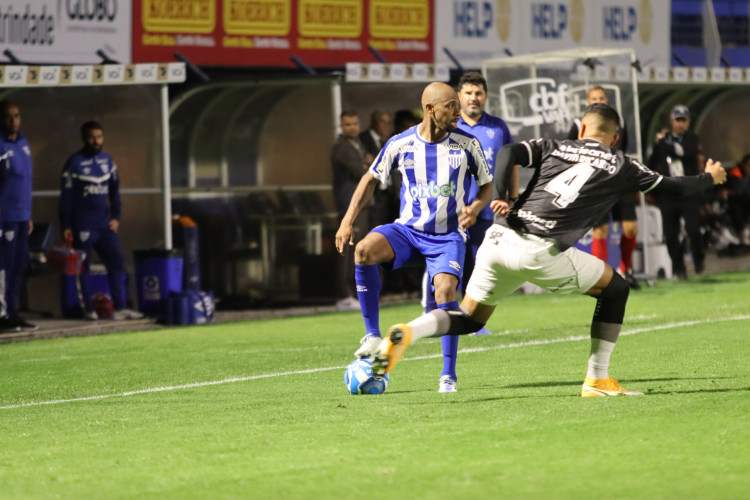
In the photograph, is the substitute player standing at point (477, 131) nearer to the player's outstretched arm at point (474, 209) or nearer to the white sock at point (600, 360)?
the player's outstretched arm at point (474, 209)

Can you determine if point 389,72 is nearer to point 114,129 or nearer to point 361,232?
point 361,232

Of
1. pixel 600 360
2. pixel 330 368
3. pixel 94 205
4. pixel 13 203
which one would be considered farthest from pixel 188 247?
pixel 600 360

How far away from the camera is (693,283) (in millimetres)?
17156

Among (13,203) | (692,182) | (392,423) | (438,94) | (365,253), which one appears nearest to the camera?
(392,423)

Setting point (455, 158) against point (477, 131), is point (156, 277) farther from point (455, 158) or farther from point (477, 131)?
point (455, 158)

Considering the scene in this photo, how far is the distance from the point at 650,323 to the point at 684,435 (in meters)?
6.24

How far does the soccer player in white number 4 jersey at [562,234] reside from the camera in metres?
7.12

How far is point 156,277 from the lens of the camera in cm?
1502

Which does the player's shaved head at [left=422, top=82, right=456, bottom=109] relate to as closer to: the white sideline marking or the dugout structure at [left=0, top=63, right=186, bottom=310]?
the white sideline marking

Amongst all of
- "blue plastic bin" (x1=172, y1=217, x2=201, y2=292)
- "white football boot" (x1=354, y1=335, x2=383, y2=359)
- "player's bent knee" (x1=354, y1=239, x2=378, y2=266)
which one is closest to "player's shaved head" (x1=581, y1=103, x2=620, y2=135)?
"player's bent knee" (x1=354, y1=239, x2=378, y2=266)

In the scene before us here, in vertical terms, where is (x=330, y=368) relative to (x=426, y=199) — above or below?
below

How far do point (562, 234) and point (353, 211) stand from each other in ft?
5.31

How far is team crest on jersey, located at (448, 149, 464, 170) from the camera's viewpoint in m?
8.29

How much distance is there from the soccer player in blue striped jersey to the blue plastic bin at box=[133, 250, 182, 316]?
691 centimetres
